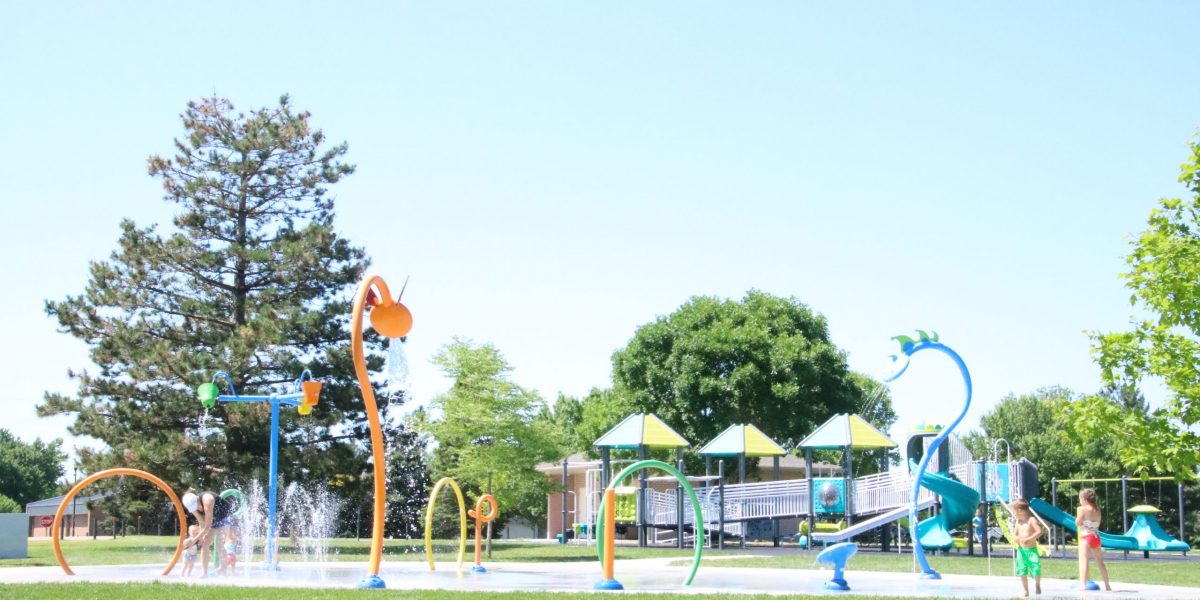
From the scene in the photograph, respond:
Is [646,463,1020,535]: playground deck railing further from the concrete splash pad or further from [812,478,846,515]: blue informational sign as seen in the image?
the concrete splash pad

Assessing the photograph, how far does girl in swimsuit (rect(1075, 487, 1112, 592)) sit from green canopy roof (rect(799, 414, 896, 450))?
20206 mm

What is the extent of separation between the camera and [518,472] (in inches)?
1287

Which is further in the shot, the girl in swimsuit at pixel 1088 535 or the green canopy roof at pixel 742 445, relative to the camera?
the green canopy roof at pixel 742 445

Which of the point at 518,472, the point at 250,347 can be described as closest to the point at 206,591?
the point at 518,472

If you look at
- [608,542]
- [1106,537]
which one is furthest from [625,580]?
[1106,537]

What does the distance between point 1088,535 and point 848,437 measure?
2119cm

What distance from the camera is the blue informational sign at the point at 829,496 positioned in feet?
116

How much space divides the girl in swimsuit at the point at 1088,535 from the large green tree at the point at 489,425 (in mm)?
18402

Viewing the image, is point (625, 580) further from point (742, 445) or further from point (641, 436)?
point (742, 445)

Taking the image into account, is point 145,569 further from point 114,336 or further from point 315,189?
point 315,189

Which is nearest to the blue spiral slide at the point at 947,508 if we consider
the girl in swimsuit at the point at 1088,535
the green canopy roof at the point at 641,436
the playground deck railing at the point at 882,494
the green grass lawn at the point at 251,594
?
the playground deck railing at the point at 882,494

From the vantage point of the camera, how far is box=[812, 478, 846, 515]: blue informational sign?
35406 millimetres

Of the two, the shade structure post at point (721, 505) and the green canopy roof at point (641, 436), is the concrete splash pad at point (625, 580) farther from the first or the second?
the green canopy roof at point (641, 436)

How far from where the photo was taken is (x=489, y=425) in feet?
105
